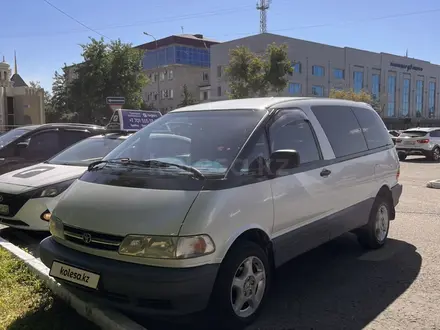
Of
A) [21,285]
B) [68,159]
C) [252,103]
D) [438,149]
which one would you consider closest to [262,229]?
[252,103]

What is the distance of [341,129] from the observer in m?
5.17

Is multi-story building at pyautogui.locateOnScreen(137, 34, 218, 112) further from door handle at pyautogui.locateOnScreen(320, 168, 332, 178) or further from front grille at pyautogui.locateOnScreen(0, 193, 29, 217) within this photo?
door handle at pyautogui.locateOnScreen(320, 168, 332, 178)

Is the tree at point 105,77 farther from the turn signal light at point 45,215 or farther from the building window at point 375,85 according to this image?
the building window at point 375,85

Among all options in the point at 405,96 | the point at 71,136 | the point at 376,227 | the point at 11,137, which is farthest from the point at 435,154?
the point at 405,96

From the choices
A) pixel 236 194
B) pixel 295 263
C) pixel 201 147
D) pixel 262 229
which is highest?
pixel 201 147

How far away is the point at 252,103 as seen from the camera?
450 cm

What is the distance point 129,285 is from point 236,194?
1.04m

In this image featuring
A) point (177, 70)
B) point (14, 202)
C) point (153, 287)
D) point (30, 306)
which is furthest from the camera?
point (177, 70)

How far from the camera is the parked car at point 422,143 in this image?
21.0 meters

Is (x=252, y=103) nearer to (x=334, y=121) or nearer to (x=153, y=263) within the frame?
(x=334, y=121)

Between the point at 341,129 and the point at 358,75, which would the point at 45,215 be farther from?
the point at 358,75

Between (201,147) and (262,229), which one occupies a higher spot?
(201,147)

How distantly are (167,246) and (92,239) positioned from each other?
65 centimetres

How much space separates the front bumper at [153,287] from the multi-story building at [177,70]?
63798 mm
